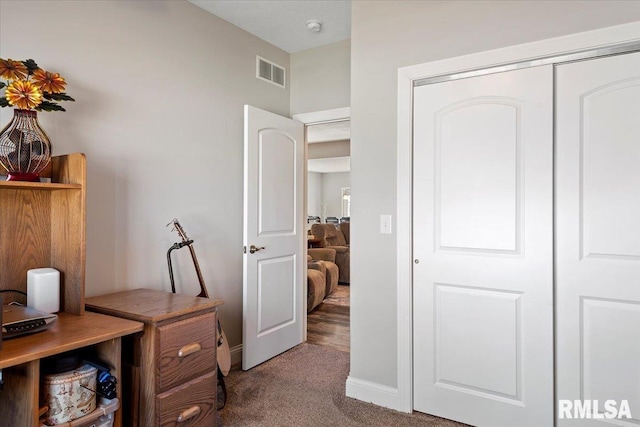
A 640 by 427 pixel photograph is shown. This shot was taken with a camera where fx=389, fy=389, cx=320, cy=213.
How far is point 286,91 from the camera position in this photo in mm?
3533

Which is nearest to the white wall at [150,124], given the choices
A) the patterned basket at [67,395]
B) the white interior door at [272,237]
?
the white interior door at [272,237]

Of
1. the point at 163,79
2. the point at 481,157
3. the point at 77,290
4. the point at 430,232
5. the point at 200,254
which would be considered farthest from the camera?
the point at 200,254

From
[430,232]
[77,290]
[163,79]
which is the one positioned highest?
[163,79]

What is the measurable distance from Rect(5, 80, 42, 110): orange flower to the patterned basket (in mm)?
1115

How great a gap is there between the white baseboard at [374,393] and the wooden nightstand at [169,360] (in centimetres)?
91

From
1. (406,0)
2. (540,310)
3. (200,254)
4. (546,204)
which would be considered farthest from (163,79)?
(540,310)

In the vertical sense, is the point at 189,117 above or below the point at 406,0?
below

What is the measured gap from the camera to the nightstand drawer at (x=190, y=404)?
1.73 metres

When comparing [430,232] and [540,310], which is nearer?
[540,310]

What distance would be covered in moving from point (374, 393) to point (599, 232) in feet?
5.02

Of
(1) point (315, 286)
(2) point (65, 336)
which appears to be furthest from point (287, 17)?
(1) point (315, 286)

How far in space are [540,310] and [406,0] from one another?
6.27 ft

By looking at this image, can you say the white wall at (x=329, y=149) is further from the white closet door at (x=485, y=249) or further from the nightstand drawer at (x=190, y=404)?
the nightstand drawer at (x=190, y=404)

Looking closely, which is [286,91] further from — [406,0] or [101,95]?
[101,95]
